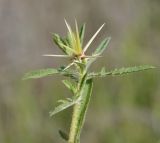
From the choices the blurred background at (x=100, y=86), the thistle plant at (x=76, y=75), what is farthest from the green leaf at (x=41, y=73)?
the blurred background at (x=100, y=86)

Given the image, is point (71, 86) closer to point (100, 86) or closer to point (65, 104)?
point (65, 104)

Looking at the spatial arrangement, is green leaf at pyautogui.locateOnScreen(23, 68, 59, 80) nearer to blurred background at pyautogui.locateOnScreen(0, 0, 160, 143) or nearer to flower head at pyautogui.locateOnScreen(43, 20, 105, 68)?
flower head at pyautogui.locateOnScreen(43, 20, 105, 68)

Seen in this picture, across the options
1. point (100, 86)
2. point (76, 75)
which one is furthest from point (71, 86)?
point (100, 86)

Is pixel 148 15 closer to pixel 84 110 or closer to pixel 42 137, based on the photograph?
pixel 42 137

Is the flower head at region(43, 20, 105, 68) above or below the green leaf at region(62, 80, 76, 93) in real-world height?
above

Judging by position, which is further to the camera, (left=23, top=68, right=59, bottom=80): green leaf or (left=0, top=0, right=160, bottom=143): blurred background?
(left=0, top=0, right=160, bottom=143): blurred background

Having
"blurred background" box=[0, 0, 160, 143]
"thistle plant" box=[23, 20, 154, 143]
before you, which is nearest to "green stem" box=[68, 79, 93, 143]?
"thistle plant" box=[23, 20, 154, 143]
